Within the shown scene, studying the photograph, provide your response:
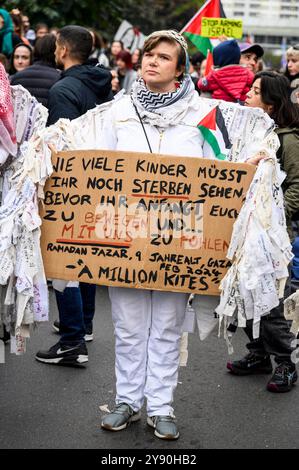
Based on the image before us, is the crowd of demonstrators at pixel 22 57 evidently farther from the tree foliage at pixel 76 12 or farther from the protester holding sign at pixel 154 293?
the tree foliage at pixel 76 12

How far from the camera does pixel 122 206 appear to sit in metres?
4.07

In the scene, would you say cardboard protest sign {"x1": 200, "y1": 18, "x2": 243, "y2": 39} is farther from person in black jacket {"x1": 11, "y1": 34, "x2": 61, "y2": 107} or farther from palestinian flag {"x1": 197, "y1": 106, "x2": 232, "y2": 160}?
palestinian flag {"x1": 197, "y1": 106, "x2": 232, "y2": 160}

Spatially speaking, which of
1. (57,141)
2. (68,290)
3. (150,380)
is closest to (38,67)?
(68,290)

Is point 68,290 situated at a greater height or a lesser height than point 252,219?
lesser

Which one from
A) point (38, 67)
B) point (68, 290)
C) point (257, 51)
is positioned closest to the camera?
point (68, 290)

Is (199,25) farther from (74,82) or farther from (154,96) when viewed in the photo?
(154,96)

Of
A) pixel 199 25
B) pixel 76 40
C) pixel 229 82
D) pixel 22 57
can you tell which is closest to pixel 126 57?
pixel 199 25

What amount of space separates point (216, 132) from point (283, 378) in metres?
1.77

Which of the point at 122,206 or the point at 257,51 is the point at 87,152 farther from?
the point at 257,51

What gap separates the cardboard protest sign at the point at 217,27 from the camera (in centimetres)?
893

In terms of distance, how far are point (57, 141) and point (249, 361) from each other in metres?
2.09

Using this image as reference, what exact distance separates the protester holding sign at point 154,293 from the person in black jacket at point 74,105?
1109mm

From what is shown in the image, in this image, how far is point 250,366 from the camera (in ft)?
17.7

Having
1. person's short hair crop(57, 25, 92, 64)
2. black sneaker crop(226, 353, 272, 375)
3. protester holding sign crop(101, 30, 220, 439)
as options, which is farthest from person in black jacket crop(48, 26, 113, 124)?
black sneaker crop(226, 353, 272, 375)
